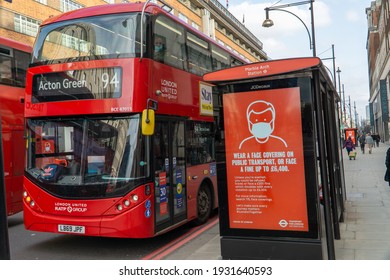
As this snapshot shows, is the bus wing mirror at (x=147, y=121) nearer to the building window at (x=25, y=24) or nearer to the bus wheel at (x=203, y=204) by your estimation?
the bus wheel at (x=203, y=204)

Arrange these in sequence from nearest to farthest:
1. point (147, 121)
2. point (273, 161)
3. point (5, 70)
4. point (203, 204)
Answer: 1. point (273, 161)
2. point (147, 121)
3. point (203, 204)
4. point (5, 70)

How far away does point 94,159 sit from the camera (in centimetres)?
605

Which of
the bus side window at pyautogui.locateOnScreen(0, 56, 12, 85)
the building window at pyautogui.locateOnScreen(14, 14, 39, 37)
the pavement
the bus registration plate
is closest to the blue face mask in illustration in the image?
the pavement

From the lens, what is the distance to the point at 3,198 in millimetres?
3463

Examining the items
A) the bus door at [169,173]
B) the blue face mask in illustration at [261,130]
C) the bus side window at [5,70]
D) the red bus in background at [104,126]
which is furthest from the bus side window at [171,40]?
the bus side window at [5,70]

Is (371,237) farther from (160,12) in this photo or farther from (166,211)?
(160,12)

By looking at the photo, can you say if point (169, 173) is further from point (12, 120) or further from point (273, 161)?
point (12, 120)

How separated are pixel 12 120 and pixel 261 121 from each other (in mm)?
6675

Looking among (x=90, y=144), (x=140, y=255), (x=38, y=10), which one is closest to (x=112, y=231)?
(x=140, y=255)

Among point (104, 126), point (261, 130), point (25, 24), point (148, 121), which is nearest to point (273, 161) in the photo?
point (261, 130)

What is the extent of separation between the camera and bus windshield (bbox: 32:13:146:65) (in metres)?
6.23

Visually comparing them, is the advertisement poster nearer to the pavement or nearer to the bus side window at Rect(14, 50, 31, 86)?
the pavement

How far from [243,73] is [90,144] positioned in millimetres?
2825

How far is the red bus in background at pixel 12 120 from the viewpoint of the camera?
8.72m
